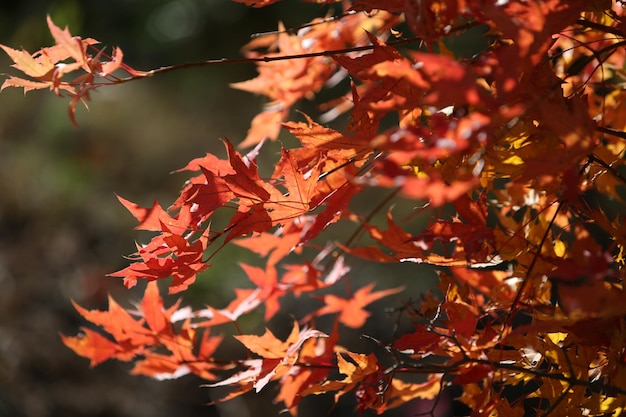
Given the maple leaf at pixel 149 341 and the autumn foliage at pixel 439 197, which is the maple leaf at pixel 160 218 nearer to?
the autumn foliage at pixel 439 197

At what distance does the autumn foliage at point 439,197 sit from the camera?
413 millimetres

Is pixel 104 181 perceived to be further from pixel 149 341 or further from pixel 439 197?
pixel 439 197

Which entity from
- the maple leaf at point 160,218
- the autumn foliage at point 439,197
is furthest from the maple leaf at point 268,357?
the maple leaf at point 160,218

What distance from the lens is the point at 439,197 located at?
1.22 feet

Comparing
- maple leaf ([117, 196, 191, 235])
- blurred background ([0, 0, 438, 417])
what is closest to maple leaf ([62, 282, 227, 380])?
maple leaf ([117, 196, 191, 235])

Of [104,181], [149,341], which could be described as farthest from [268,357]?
[104,181]

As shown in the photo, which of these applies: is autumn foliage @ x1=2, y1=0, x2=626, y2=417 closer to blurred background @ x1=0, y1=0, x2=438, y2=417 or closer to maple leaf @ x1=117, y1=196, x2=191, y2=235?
maple leaf @ x1=117, y1=196, x2=191, y2=235

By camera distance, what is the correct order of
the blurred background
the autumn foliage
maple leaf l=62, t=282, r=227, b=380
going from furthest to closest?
1. the blurred background
2. maple leaf l=62, t=282, r=227, b=380
3. the autumn foliage

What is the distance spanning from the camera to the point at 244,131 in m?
3.16

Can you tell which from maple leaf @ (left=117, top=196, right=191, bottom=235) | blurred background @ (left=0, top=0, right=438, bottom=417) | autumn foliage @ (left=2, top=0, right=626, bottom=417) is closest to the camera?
autumn foliage @ (left=2, top=0, right=626, bottom=417)

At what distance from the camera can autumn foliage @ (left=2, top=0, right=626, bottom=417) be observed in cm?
41

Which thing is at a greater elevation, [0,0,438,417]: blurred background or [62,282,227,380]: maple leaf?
[62,282,227,380]: maple leaf

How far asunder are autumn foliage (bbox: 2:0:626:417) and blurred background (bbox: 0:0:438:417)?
0.68 m

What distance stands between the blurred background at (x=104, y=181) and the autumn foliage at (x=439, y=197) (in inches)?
26.9
